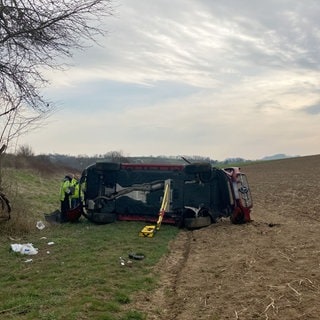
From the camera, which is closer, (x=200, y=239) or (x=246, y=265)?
(x=246, y=265)

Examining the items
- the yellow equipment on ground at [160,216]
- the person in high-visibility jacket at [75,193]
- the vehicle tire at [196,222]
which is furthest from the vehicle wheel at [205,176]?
the person in high-visibility jacket at [75,193]

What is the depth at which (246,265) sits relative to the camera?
27.2 ft

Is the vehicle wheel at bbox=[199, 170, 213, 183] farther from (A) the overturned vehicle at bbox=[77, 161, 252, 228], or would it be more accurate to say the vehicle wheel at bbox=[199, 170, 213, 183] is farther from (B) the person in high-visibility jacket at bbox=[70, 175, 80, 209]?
(B) the person in high-visibility jacket at bbox=[70, 175, 80, 209]

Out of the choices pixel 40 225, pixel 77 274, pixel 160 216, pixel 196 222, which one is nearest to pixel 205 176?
pixel 196 222

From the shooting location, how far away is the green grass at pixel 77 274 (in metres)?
6.15

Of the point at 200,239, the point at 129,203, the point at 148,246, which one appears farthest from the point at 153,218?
the point at 148,246

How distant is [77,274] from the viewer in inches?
315

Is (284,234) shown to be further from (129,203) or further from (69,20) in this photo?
(69,20)

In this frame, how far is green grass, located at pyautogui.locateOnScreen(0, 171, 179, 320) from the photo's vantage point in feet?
20.2

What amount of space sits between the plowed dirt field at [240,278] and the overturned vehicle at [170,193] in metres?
1.88

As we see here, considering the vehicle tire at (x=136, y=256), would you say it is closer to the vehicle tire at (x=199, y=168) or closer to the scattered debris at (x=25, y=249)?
the scattered debris at (x=25, y=249)

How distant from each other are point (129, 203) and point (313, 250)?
7.61m

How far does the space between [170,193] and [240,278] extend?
780cm

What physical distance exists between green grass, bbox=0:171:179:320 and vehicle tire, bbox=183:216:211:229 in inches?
38.0
